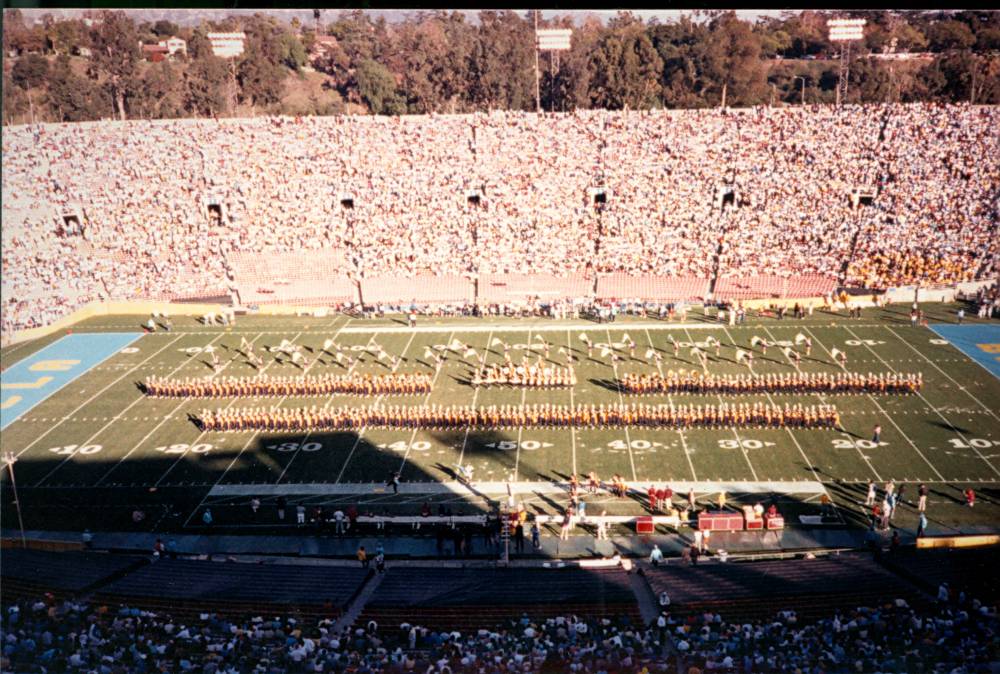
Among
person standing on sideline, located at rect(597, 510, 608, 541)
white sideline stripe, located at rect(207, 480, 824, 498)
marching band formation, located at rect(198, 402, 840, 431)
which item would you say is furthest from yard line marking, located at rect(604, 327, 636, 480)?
person standing on sideline, located at rect(597, 510, 608, 541)

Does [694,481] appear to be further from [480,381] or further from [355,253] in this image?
[355,253]

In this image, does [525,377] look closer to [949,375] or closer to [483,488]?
[483,488]

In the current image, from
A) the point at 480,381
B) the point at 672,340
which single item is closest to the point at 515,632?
the point at 480,381

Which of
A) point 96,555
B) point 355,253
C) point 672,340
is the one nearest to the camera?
point 96,555

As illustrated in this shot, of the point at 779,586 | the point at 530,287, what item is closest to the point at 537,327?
the point at 530,287

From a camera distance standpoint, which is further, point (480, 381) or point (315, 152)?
point (315, 152)

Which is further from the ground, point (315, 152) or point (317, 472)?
point (315, 152)

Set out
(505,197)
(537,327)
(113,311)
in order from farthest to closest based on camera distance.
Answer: (505,197)
(113,311)
(537,327)
